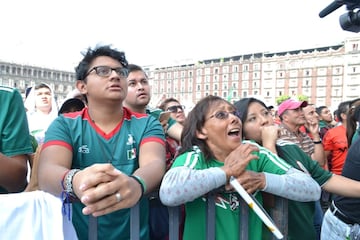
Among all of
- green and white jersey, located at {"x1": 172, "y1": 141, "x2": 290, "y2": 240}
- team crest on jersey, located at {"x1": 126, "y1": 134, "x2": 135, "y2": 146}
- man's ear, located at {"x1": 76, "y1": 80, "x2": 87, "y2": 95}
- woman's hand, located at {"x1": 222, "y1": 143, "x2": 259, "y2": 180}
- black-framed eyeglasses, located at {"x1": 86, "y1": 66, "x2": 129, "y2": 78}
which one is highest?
black-framed eyeglasses, located at {"x1": 86, "y1": 66, "x2": 129, "y2": 78}

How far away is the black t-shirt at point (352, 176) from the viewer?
8.16ft

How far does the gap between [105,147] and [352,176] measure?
1.75 meters

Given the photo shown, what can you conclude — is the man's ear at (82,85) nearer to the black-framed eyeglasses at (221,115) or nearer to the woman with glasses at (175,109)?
the black-framed eyeglasses at (221,115)

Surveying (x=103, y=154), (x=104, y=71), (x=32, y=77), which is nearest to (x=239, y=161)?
(x=103, y=154)

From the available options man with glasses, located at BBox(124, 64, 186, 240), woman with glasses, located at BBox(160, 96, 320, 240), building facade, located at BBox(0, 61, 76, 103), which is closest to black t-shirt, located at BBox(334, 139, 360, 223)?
woman with glasses, located at BBox(160, 96, 320, 240)

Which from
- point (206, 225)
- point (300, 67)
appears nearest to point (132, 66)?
point (206, 225)

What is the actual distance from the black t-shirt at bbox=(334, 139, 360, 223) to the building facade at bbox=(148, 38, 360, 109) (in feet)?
217

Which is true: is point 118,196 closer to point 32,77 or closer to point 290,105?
point 290,105

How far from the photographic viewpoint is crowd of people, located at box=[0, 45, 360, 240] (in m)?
1.67

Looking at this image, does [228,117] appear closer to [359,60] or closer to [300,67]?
[359,60]

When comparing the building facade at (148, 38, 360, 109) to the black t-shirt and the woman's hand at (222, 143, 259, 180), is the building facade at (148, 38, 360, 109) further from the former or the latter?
the woman's hand at (222, 143, 259, 180)

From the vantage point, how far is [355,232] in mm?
2531

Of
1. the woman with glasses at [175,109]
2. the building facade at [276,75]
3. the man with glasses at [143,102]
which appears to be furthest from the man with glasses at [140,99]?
the building facade at [276,75]

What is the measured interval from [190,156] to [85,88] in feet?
2.62
